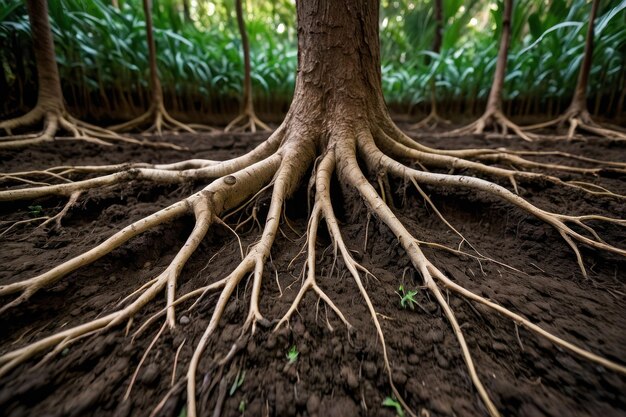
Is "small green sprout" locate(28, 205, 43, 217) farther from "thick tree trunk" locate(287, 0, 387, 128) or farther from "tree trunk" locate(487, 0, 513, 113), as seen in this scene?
"tree trunk" locate(487, 0, 513, 113)

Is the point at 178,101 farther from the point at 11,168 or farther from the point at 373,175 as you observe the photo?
the point at 373,175

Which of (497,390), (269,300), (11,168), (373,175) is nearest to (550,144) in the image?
(373,175)

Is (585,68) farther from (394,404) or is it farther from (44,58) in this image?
(44,58)

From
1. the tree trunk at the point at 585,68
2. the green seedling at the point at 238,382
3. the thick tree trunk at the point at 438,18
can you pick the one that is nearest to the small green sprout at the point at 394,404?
the green seedling at the point at 238,382

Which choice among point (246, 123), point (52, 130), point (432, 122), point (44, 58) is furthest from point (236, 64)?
point (432, 122)

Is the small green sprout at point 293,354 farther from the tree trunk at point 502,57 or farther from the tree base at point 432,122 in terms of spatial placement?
the tree base at point 432,122

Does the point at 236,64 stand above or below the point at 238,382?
above

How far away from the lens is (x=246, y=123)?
359cm

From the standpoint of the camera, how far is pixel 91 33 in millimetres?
2758

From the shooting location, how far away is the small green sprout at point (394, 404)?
2.02ft

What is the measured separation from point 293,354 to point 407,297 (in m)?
0.45

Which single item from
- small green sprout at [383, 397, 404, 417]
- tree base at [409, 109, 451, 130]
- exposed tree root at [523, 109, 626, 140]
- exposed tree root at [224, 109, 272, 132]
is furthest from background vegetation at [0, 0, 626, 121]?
small green sprout at [383, 397, 404, 417]

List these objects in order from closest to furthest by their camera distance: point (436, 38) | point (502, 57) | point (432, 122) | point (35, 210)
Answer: point (35, 210) < point (502, 57) < point (432, 122) < point (436, 38)

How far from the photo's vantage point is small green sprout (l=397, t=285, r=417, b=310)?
0.89 meters
